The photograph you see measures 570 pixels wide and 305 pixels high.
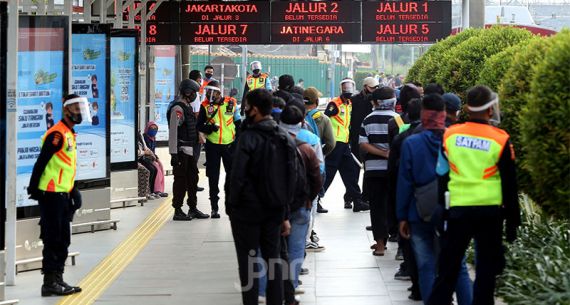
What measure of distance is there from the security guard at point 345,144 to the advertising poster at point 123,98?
116 inches

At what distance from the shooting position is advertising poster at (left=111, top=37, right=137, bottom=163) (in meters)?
19.3

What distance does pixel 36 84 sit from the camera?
45.8 ft

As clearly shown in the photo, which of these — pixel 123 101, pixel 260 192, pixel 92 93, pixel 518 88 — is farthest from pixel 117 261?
pixel 123 101

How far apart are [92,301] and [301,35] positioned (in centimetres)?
1292

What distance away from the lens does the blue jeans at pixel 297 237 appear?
442 inches

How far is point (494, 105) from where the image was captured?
948 centimetres

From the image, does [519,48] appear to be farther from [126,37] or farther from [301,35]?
[301,35]

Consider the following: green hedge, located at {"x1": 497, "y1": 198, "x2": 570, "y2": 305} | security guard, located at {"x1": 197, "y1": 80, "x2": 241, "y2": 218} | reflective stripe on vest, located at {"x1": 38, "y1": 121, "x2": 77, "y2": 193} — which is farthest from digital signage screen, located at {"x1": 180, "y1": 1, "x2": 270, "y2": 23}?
reflective stripe on vest, located at {"x1": 38, "y1": 121, "x2": 77, "y2": 193}

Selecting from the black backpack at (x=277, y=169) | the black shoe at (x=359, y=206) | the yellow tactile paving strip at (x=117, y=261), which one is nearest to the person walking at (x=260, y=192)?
the black backpack at (x=277, y=169)

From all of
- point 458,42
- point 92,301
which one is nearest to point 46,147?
point 92,301

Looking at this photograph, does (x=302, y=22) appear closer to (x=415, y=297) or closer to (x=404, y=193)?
(x=415, y=297)

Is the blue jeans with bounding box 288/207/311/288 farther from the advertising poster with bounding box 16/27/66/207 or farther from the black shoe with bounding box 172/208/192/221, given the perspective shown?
the black shoe with bounding box 172/208/192/221

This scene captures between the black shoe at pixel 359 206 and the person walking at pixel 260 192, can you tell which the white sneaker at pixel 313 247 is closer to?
the black shoe at pixel 359 206

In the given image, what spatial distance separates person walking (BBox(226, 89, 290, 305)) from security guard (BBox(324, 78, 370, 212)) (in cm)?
848
